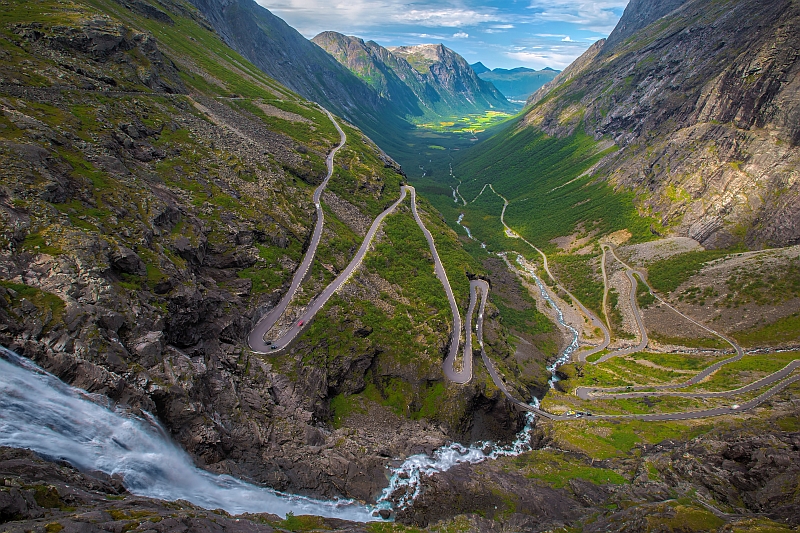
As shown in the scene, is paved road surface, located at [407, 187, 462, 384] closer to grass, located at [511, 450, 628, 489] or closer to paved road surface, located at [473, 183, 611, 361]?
grass, located at [511, 450, 628, 489]

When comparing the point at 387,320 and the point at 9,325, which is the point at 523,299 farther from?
the point at 9,325

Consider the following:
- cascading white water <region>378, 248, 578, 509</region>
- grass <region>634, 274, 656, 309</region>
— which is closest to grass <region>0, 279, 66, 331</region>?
cascading white water <region>378, 248, 578, 509</region>

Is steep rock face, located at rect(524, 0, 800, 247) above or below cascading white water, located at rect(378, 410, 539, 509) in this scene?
above

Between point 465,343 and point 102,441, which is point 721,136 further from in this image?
point 102,441

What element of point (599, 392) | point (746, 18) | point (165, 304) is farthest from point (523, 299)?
point (746, 18)

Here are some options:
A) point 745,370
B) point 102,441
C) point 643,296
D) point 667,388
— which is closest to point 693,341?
point 745,370
